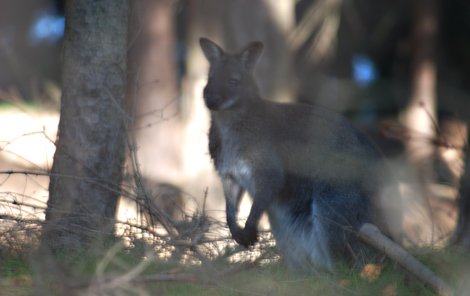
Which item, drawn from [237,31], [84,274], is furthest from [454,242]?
[237,31]

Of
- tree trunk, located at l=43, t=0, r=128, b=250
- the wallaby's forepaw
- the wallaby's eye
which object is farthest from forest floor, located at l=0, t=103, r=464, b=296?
the wallaby's eye

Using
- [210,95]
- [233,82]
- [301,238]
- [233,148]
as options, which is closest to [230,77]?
[233,82]

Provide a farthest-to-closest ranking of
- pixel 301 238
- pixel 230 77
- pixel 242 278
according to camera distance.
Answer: pixel 230 77 → pixel 301 238 → pixel 242 278

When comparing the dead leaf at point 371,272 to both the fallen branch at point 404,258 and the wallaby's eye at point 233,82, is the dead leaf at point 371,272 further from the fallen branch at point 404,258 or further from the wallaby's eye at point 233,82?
the wallaby's eye at point 233,82

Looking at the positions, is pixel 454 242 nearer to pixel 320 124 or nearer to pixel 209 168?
pixel 320 124

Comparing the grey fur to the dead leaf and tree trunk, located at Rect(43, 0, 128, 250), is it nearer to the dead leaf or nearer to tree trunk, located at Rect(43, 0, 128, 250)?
the dead leaf

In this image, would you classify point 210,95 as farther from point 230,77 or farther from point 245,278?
point 245,278

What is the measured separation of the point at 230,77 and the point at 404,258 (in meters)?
2.26

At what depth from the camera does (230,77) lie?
6391 millimetres

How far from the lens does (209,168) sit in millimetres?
13242

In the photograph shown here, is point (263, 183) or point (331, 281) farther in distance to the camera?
point (263, 183)

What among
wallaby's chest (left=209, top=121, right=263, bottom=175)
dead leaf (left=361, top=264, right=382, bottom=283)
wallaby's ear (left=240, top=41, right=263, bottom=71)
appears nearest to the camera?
dead leaf (left=361, top=264, right=382, bottom=283)

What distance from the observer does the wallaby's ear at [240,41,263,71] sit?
6.57m

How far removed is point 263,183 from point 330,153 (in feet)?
2.15
